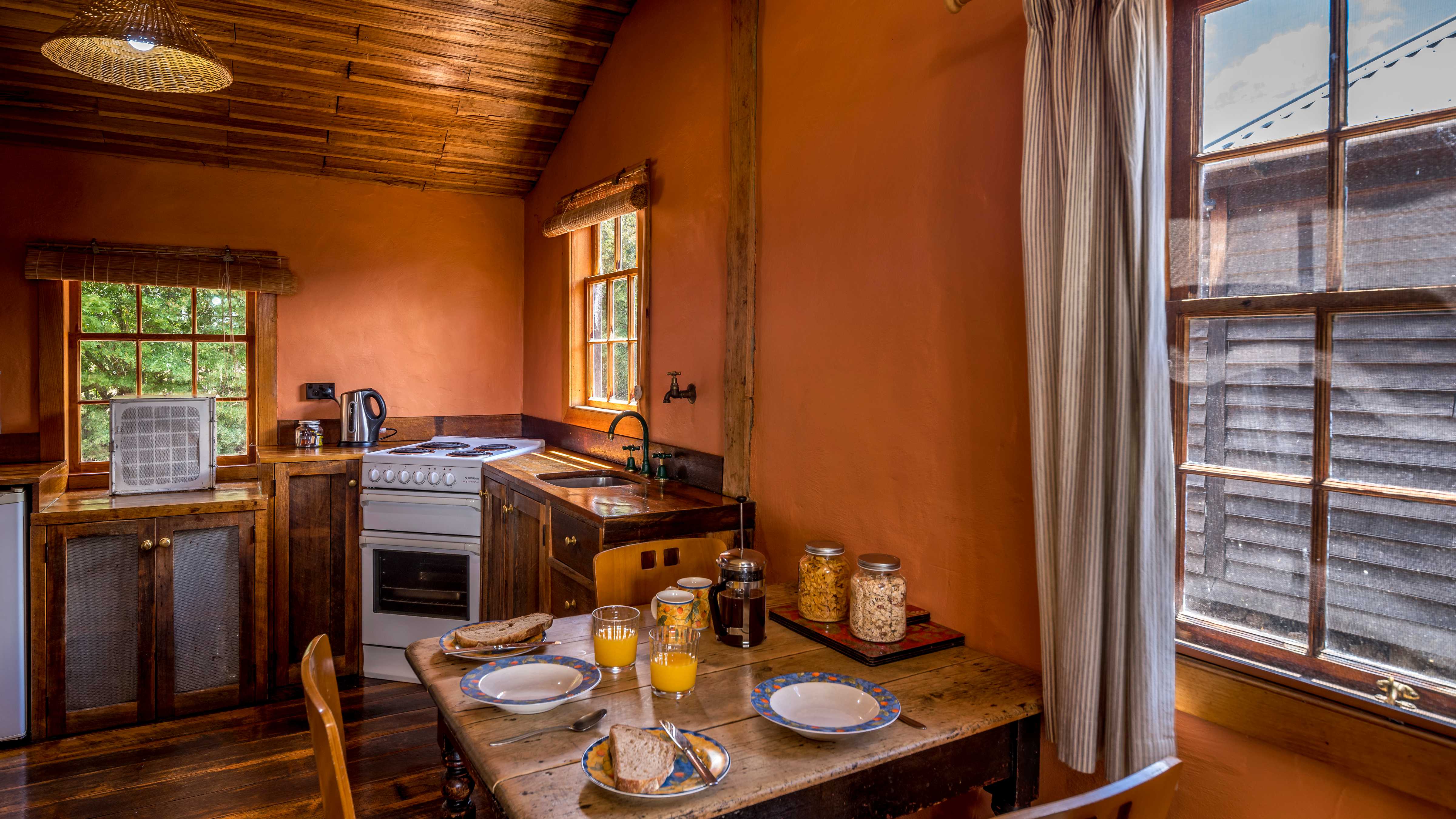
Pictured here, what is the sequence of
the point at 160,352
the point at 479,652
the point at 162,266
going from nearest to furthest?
the point at 479,652
the point at 162,266
the point at 160,352

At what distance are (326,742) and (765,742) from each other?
685 mm

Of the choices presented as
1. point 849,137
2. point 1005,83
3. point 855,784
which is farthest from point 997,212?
point 855,784

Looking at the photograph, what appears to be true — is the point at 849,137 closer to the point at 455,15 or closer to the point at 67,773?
the point at 455,15

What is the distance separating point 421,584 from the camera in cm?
375

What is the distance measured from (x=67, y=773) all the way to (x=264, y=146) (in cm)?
284

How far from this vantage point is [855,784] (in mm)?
1346

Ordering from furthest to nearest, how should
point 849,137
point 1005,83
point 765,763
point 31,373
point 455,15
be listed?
point 31,373, point 455,15, point 849,137, point 1005,83, point 765,763


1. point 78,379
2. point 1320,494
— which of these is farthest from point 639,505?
point 78,379

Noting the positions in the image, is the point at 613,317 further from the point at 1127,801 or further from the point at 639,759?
the point at 1127,801

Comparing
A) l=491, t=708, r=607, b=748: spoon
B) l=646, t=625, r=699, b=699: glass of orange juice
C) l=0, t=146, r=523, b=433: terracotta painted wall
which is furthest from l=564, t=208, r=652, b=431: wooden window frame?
l=491, t=708, r=607, b=748: spoon

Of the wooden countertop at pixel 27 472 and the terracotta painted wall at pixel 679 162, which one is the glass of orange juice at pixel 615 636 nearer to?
the terracotta painted wall at pixel 679 162

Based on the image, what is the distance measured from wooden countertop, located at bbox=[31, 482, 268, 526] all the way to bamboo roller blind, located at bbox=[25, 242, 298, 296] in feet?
3.29

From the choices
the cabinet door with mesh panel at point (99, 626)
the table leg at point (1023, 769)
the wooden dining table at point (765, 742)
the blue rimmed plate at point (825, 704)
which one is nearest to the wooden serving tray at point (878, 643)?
the wooden dining table at point (765, 742)

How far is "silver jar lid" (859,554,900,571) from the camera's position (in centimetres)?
176
